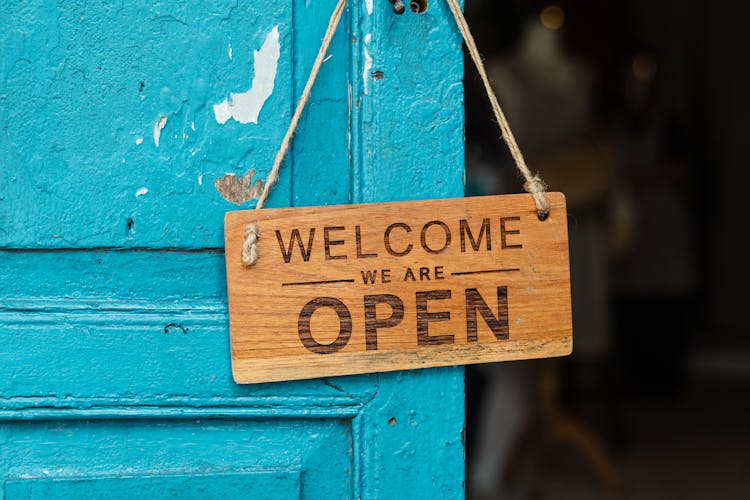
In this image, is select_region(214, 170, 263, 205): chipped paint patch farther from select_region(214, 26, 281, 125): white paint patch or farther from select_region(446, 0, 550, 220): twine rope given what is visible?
select_region(446, 0, 550, 220): twine rope

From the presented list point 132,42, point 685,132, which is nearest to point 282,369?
point 132,42

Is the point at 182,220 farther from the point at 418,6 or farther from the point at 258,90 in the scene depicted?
the point at 418,6

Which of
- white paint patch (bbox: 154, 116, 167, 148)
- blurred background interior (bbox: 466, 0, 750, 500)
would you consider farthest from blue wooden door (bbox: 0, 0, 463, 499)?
blurred background interior (bbox: 466, 0, 750, 500)

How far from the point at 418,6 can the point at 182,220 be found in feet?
1.12

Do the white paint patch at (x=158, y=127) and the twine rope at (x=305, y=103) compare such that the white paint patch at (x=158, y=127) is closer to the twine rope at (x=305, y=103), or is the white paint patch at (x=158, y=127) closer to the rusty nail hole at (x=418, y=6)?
the twine rope at (x=305, y=103)

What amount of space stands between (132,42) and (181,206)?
7.1 inches

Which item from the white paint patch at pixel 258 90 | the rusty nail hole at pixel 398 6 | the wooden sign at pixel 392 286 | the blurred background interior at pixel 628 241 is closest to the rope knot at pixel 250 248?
the wooden sign at pixel 392 286

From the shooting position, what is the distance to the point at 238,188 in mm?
964

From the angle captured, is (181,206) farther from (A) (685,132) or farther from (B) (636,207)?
(A) (685,132)

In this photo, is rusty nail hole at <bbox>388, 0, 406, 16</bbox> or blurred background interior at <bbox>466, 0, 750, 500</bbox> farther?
blurred background interior at <bbox>466, 0, 750, 500</bbox>

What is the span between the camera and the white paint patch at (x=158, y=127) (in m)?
0.96

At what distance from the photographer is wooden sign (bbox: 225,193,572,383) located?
90 centimetres

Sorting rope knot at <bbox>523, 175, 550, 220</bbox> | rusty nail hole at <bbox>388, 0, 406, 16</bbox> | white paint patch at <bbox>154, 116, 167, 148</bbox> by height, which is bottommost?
rope knot at <bbox>523, 175, 550, 220</bbox>

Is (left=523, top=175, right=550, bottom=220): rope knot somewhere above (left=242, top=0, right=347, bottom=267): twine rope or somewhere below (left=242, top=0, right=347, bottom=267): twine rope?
below
